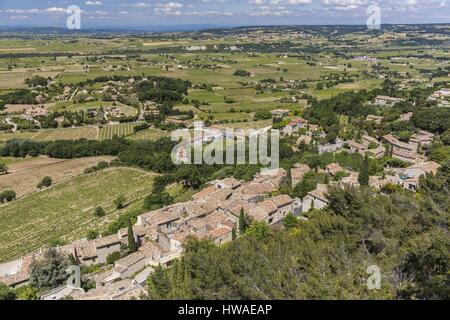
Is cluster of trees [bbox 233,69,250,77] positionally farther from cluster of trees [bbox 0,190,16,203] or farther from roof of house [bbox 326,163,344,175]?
cluster of trees [bbox 0,190,16,203]

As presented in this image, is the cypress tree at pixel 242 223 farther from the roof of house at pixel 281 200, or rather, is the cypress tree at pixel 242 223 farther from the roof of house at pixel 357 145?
the roof of house at pixel 357 145

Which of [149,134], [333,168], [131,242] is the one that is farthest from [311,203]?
[149,134]

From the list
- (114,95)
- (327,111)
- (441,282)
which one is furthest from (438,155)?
(114,95)

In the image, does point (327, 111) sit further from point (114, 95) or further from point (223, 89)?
point (114, 95)

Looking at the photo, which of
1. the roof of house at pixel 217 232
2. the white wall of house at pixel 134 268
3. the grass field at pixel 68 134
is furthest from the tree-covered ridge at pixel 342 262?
the grass field at pixel 68 134

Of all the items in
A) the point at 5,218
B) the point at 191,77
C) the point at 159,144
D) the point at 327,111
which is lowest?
the point at 5,218

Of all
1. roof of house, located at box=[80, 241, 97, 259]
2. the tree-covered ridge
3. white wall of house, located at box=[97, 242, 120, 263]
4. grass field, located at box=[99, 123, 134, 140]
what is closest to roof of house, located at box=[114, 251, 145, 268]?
white wall of house, located at box=[97, 242, 120, 263]
